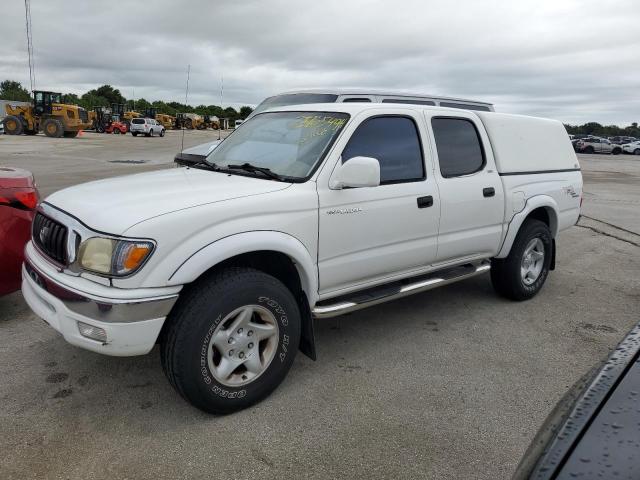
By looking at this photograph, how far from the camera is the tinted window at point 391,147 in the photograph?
3672 mm

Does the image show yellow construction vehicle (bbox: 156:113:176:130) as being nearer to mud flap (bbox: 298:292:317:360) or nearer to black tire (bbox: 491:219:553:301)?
black tire (bbox: 491:219:553:301)

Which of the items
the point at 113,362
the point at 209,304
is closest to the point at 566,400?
the point at 209,304

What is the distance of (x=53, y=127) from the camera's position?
1352 inches

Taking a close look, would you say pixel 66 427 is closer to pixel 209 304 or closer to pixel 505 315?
pixel 209 304

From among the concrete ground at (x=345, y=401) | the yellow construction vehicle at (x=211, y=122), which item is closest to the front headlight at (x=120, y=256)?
the concrete ground at (x=345, y=401)

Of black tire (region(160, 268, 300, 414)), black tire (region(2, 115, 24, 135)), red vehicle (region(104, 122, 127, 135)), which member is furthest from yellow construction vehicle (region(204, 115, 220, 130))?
Result: black tire (region(160, 268, 300, 414))

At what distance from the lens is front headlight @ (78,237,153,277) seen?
2.64 metres

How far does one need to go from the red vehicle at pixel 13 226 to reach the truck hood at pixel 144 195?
33.6 inches

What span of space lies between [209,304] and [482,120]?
3.16 m

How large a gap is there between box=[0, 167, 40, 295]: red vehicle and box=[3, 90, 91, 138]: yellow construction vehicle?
34055 millimetres

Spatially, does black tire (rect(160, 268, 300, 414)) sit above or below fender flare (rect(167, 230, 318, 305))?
below

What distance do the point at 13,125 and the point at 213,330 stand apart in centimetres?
3840

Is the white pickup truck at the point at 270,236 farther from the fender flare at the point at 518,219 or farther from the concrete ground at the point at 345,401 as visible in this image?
the concrete ground at the point at 345,401

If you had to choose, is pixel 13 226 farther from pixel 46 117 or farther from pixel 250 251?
pixel 46 117
